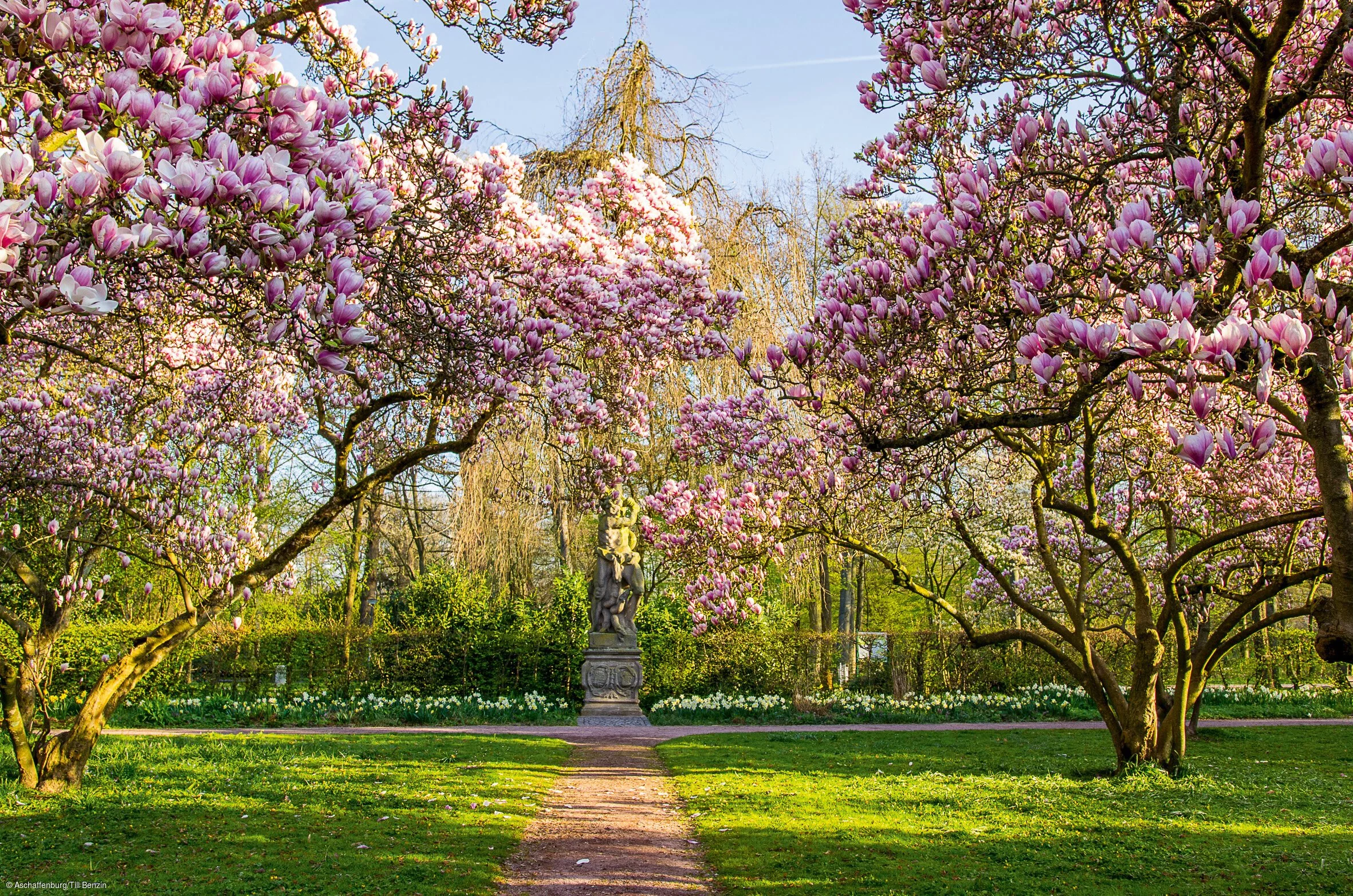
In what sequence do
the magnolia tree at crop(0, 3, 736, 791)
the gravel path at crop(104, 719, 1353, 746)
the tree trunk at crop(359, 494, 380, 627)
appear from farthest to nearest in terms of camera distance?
the tree trunk at crop(359, 494, 380, 627)
the gravel path at crop(104, 719, 1353, 746)
the magnolia tree at crop(0, 3, 736, 791)

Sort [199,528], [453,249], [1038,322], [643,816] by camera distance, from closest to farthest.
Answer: [1038,322] → [453,249] → [643,816] → [199,528]

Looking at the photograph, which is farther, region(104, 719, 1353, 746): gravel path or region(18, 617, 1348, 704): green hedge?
region(18, 617, 1348, 704): green hedge

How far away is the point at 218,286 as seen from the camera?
341 centimetres

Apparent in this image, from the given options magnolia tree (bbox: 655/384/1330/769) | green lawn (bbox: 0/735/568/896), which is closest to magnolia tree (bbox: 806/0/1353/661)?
magnolia tree (bbox: 655/384/1330/769)

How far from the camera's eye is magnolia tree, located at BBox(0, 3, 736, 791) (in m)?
2.85

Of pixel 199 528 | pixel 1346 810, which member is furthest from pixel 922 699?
pixel 199 528

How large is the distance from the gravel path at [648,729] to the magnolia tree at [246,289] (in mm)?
3128

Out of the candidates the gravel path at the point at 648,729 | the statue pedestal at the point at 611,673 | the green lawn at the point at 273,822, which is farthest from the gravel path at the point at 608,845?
the statue pedestal at the point at 611,673

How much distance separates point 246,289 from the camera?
12.4 ft

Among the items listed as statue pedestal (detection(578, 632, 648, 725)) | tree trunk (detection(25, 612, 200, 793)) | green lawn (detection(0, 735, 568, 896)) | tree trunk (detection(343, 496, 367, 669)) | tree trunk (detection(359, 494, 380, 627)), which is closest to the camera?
green lawn (detection(0, 735, 568, 896))

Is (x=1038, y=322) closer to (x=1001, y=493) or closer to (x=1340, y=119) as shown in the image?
(x=1340, y=119)

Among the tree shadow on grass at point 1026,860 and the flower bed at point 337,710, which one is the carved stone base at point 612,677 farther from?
the tree shadow on grass at point 1026,860

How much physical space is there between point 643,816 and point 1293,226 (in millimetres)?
5613

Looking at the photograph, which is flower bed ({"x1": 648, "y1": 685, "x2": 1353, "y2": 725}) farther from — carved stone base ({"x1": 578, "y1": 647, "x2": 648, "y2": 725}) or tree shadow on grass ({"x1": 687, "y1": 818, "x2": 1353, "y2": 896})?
tree shadow on grass ({"x1": 687, "y1": 818, "x2": 1353, "y2": 896})
